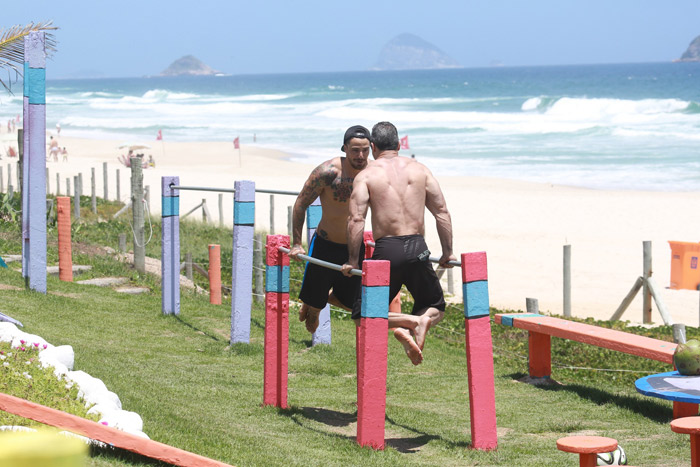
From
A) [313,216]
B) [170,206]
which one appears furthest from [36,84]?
[313,216]

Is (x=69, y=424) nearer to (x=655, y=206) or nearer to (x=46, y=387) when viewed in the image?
(x=46, y=387)

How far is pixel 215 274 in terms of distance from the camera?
11.2 metres

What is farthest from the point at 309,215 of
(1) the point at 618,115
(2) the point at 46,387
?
(1) the point at 618,115

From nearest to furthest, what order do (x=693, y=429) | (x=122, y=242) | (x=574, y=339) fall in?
(x=693, y=429) < (x=574, y=339) < (x=122, y=242)

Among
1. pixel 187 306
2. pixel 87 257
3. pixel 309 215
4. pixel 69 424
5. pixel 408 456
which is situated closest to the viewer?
pixel 69 424

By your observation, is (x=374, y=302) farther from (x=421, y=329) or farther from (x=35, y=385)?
(x=35, y=385)

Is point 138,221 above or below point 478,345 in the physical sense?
above

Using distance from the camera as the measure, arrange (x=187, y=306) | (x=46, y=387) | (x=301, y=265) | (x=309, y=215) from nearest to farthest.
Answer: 1. (x=46, y=387)
2. (x=309, y=215)
3. (x=187, y=306)
4. (x=301, y=265)

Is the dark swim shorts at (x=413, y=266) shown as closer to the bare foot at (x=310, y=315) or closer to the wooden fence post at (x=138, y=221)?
the bare foot at (x=310, y=315)

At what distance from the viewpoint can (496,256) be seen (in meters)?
18.2

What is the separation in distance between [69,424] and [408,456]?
2.18m

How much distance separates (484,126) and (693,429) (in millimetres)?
54208

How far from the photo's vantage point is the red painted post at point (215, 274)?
11078mm

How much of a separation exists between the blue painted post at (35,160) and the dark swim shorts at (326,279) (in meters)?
4.55
